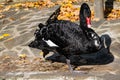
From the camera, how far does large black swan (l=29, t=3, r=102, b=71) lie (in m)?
7.60

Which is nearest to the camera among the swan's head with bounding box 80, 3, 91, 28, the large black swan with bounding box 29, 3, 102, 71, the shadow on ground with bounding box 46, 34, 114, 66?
the large black swan with bounding box 29, 3, 102, 71

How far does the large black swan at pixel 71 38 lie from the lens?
7.60m

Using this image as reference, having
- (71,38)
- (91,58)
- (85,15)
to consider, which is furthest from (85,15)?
(91,58)

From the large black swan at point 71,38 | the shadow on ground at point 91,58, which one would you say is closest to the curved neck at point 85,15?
the large black swan at point 71,38

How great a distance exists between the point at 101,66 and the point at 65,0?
16.3 ft

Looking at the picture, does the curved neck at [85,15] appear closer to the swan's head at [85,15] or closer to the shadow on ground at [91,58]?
the swan's head at [85,15]

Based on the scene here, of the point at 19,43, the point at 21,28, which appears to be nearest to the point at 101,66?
the point at 19,43

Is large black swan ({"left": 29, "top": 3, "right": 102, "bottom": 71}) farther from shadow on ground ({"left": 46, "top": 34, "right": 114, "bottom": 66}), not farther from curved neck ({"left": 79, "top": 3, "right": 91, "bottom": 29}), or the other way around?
shadow on ground ({"left": 46, "top": 34, "right": 114, "bottom": 66})

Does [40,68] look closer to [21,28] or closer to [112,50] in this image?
[112,50]

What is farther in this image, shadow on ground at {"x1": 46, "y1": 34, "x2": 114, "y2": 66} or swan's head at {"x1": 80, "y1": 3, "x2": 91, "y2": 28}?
shadow on ground at {"x1": 46, "y1": 34, "x2": 114, "y2": 66}

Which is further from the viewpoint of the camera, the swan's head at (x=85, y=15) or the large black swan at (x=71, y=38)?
the swan's head at (x=85, y=15)

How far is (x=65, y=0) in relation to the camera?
506 inches

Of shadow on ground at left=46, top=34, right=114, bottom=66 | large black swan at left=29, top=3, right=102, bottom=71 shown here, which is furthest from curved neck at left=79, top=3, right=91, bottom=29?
shadow on ground at left=46, top=34, right=114, bottom=66

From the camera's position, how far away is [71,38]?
764 cm
